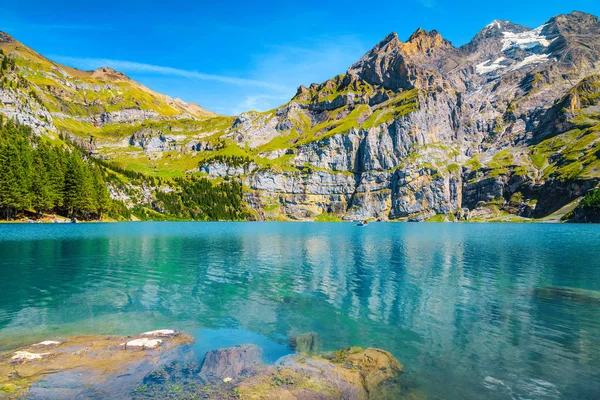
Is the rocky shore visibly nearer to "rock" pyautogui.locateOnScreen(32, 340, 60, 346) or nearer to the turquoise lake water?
"rock" pyautogui.locateOnScreen(32, 340, 60, 346)

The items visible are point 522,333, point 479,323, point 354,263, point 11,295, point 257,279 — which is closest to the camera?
point 522,333

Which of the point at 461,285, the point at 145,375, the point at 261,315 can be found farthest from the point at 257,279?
the point at 145,375

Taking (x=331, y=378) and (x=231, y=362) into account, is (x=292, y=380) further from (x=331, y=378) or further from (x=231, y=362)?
(x=231, y=362)

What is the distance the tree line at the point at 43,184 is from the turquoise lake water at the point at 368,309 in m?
88.8

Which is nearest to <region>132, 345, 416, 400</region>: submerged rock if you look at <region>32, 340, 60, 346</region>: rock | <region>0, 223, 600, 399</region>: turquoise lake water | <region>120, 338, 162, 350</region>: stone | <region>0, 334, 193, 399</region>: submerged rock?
<region>0, 334, 193, 399</region>: submerged rock

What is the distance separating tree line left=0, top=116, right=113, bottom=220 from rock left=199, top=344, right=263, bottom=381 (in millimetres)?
138557

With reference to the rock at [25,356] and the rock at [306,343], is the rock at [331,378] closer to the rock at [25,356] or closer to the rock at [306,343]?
the rock at [306,343]

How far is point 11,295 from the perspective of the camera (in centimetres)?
3275

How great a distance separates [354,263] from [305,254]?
14.0 meters

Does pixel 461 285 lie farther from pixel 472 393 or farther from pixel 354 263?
pixel 472 393

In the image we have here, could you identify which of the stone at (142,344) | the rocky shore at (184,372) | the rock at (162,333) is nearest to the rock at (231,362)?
the rocky shore at (184,372)

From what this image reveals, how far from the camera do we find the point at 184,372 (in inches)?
650

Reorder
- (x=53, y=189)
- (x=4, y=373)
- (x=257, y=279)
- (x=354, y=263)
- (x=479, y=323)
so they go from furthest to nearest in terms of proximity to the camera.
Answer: (x=53, y=189) < (x=354, y=263) < (x=257, y=279) < (x=479, y=323) < (x=4, y=373)

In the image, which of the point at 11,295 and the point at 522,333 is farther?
the point at 11,295
